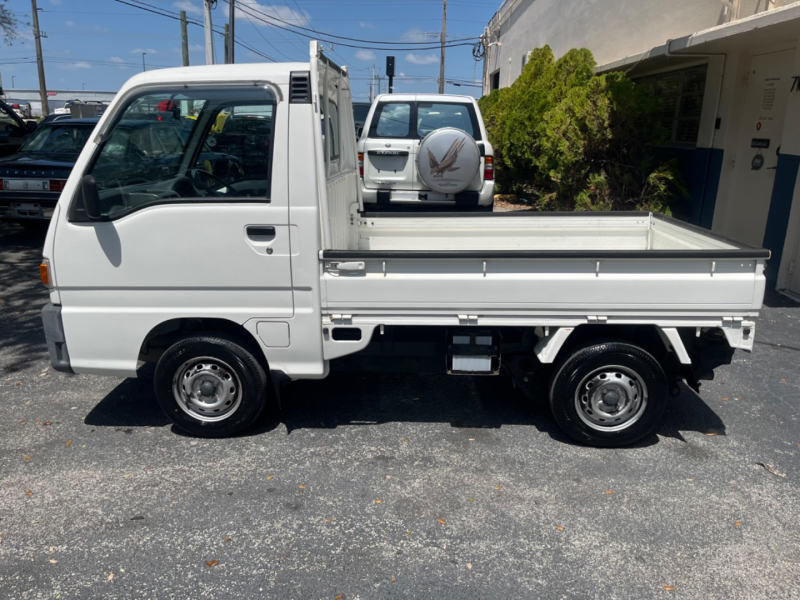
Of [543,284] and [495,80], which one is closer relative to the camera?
[543,284]

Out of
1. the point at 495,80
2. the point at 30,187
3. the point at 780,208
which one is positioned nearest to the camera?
the point at 780,208

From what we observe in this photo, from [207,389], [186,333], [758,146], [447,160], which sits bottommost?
[207,389]

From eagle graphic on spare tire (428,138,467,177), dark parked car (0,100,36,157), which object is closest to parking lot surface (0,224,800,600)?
eagle graphic on spare tire (428,138,467,177)

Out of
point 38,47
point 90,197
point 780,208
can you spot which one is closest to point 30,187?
point 90,197

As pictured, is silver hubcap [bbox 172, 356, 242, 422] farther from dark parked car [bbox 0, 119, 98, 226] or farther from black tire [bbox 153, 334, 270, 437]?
dark parked car [bbox 0, 119, 98, 226]

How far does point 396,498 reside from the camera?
12.4 ft

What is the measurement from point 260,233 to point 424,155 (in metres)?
5.68

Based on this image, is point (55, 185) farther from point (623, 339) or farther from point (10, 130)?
point (623, 339)

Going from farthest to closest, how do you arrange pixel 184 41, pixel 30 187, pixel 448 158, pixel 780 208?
pixel 184 41 < pixel 30 187 < pixel 448 158 < pixel 780 208

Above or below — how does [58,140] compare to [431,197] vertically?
above

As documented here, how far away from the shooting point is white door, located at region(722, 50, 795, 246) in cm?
812

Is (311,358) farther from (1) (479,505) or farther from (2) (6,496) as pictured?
(2) (6,496)

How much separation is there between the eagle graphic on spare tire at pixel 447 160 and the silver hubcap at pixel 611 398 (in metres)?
5.60

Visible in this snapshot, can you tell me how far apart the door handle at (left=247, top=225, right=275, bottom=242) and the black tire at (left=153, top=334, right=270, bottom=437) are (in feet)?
2.26
